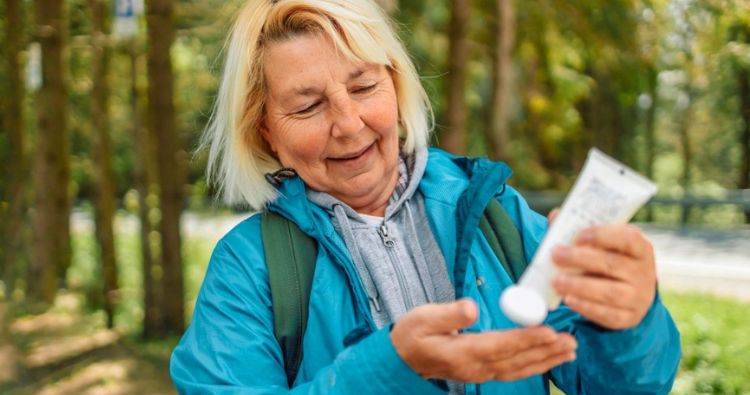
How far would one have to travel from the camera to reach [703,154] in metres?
33.8

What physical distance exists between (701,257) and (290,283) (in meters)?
13.2

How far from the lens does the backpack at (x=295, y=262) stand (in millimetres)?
1601

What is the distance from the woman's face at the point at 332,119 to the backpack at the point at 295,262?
0.48 feet

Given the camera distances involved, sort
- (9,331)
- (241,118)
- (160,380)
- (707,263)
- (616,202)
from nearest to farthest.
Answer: (616,202) → (241,118) → (160,380) → (9,331) → (707,263)

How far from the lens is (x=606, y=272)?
4.05 ft

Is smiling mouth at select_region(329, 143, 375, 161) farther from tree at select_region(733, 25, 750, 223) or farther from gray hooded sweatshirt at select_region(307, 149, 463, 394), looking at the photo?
tree at select_region(733, 25, 750, 223)

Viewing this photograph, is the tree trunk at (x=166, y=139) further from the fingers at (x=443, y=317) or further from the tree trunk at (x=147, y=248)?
→ the fingers at (x=443, y=317)

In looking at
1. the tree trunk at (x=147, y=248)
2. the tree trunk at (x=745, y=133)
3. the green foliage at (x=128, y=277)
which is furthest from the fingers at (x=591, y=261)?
the tree trunk at (x=745, y=133)

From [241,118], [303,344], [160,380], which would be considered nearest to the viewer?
[303,344]

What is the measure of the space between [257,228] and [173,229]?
6.63 metres

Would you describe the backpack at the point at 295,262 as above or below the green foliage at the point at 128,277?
above

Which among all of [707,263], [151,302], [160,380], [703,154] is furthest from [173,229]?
[703,154]

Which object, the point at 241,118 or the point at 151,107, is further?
the point at 151,107

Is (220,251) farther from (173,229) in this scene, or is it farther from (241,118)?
(173,229)
